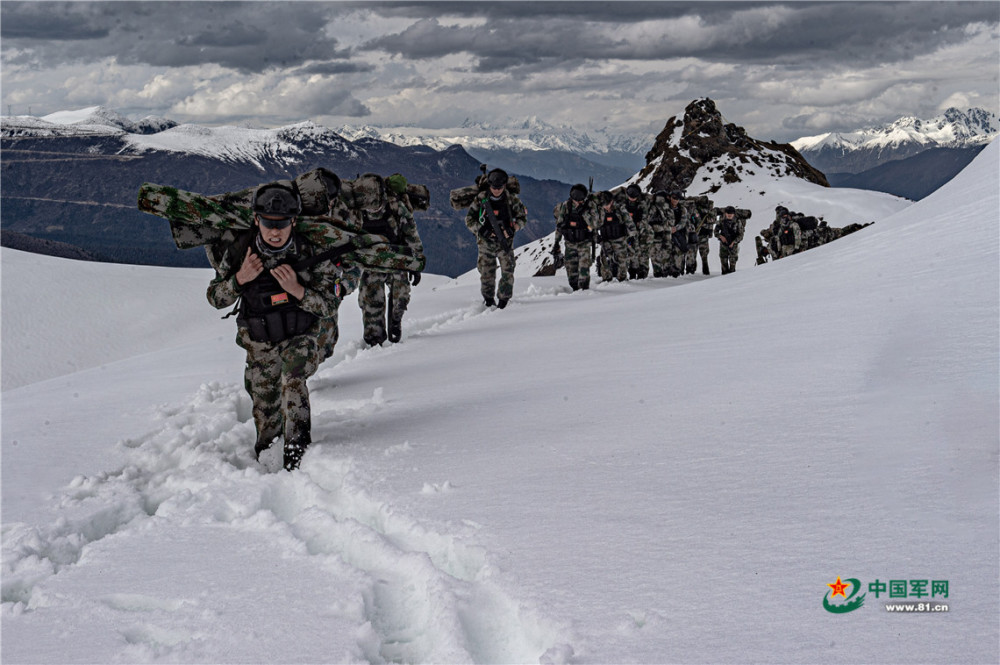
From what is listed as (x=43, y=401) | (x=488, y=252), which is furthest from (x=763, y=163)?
(x=43, y=401)

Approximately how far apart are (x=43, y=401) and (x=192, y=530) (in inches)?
205

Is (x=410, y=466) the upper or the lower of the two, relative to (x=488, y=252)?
lower

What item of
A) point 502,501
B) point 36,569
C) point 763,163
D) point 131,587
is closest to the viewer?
point 131,587

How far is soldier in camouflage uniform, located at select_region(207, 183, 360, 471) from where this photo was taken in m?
5.05

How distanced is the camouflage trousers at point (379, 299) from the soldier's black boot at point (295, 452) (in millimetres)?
4576

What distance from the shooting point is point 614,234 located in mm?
17219

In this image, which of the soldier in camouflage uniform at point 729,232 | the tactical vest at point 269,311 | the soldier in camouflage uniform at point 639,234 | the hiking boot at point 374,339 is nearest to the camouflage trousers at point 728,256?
the soldier in camouflage uniform at point 729,232

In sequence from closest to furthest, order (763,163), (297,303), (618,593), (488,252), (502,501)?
(618,593) → (502,501) → (297,303) → (488,252) → (763,163)

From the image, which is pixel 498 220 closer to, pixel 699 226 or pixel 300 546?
pixel 300 546

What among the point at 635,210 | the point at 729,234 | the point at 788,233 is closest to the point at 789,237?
the point at 788,233

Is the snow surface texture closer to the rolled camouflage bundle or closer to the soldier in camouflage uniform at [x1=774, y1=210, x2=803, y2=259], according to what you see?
the rolled camouflage bundle

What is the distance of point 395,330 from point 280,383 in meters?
5.26

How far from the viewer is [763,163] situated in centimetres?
6141

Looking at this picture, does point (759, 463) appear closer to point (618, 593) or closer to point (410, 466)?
point (618, 593)
